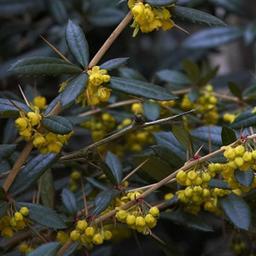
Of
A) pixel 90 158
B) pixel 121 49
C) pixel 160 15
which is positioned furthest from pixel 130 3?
pixel 121 49

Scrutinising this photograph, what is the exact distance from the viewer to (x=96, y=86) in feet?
3.00

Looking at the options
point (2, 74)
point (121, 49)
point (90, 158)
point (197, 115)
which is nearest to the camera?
point (90, 158)

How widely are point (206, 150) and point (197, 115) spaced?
25cm

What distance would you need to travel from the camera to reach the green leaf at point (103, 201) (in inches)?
36.0

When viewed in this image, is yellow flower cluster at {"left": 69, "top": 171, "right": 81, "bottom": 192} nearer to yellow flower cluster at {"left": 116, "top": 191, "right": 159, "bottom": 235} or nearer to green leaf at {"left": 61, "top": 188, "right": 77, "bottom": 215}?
green leaf at {"left": 61, "top": 188, "right": 77, "bottom": 215}

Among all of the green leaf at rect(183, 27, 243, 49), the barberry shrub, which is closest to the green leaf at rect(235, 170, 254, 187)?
the barberry shrub

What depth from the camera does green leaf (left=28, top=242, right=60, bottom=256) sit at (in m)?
0.83

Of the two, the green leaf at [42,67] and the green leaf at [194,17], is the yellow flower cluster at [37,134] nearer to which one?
the green leaf at [42,67]

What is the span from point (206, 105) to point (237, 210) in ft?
1.29

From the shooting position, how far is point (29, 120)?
87 cm

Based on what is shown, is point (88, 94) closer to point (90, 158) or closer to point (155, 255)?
point (90, 158)

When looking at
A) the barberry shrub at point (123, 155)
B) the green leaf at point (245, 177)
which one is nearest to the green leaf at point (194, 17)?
the barberry shrub at point (123, 155)

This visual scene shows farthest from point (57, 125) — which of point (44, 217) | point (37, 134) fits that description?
point (44, 217)

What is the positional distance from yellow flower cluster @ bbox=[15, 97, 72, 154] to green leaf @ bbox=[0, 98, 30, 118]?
0.01 metres
